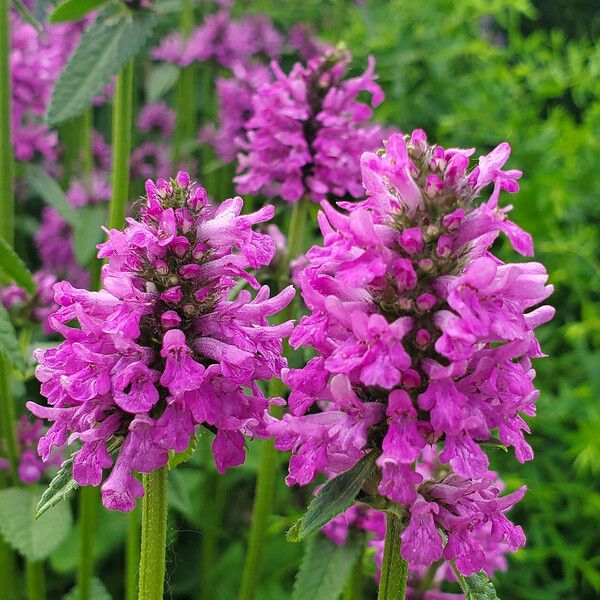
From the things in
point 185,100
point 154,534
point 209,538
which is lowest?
point 209,538

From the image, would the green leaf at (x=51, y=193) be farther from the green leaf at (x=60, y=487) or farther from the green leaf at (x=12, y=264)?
the green leaf at (x=60, y=487)

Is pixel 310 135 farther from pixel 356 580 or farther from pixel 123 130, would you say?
pixel 356 580

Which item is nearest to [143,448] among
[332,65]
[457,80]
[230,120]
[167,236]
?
[167,236]

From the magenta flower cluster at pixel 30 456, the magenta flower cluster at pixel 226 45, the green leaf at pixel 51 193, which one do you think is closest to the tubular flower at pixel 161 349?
the magenta flower cluster at pixel 30 456

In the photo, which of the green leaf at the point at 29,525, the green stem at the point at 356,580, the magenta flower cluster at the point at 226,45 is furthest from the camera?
the magenta flower cluster at the point at 226,45

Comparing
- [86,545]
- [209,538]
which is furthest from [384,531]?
[209,538]
